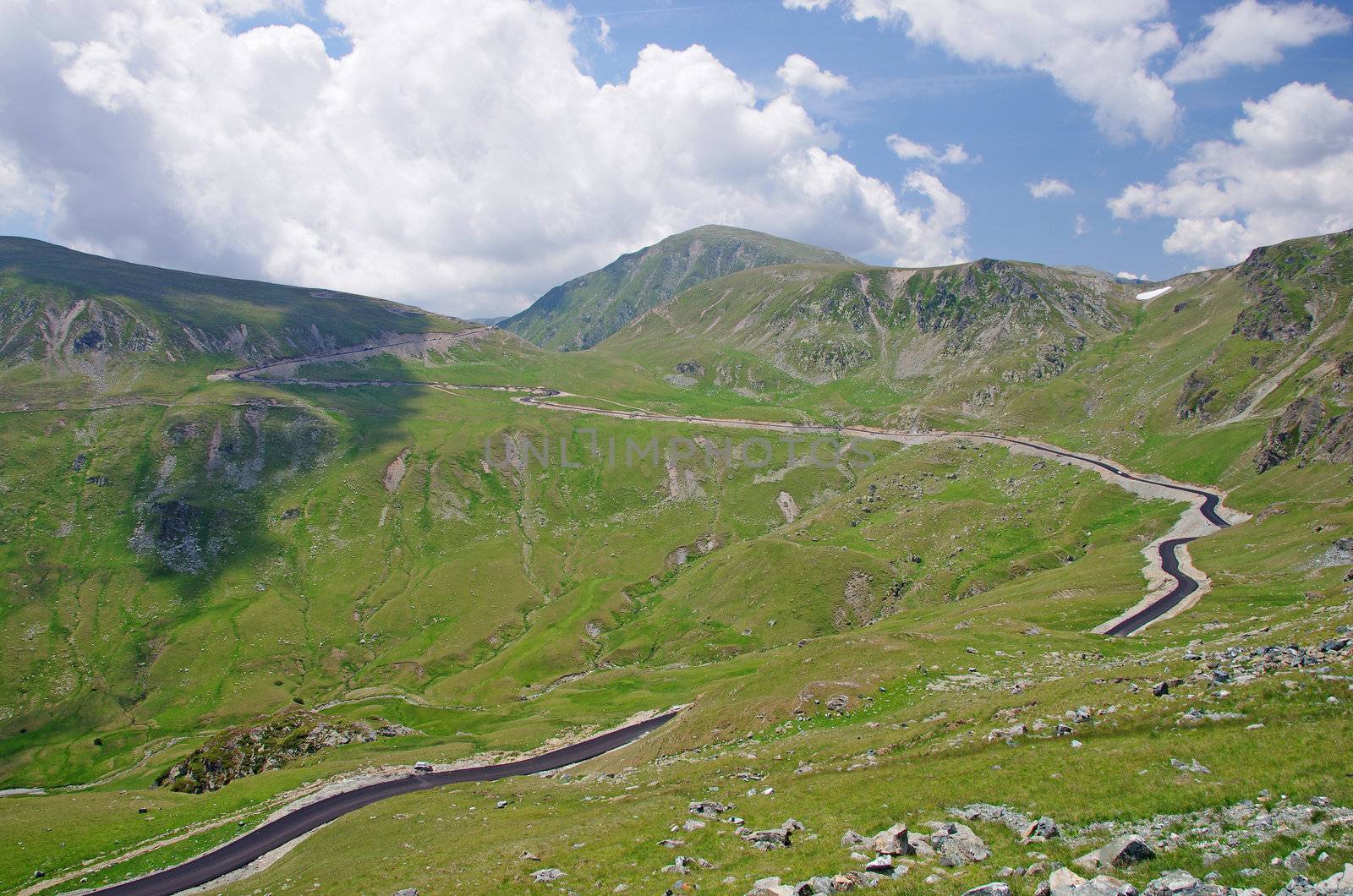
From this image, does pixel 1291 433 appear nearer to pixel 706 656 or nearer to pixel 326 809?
pixel 706 656

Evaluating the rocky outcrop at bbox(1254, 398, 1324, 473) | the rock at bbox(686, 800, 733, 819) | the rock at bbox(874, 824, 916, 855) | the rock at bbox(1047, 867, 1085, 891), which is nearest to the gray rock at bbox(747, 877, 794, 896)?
the rock at bbox(874, 824, 916, 855)

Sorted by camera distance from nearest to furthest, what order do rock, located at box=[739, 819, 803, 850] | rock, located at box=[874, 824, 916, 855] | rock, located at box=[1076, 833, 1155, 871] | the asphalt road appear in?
1. rock, located at box=[1076, 833, 1155, 871]
2. rock, located at box=[874, 824, 916, 855]
3. rock, located at box=[739, 819, 803, 850]
4. the asphalt road

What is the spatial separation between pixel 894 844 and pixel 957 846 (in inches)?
71.8

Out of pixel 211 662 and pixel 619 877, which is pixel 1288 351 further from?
pixel 211 662

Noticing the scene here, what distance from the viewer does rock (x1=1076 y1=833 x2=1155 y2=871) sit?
16.2m

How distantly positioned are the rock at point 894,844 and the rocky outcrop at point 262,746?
87.3 meters

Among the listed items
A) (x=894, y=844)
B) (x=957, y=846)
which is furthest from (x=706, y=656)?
(x=957, y=846)

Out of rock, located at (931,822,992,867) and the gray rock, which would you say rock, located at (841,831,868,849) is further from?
the gray rock

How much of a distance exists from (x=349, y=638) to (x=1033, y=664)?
15570 cm

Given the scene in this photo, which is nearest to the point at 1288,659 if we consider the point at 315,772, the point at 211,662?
the point at 315,772

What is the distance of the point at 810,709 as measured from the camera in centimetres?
5494

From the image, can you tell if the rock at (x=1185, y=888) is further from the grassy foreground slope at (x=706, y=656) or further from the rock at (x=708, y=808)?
the rock at (x=708, y=808)

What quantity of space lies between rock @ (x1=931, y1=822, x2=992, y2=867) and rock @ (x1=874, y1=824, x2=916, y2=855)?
86 centimetres

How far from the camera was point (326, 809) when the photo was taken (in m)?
61.6
